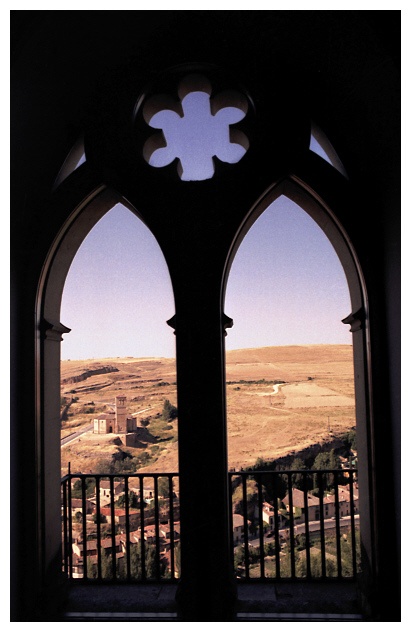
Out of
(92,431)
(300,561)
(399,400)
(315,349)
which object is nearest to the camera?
(399,400)

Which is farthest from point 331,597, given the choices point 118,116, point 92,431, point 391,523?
point 118,116

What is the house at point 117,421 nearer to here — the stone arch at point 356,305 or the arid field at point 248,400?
the arid field at point 248,400

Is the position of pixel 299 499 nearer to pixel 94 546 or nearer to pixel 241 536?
pixel 241 536

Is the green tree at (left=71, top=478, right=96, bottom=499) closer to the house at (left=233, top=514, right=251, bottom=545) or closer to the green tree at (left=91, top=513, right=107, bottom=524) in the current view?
the green tree at (left=91, top=513, right=107, bottom=524)

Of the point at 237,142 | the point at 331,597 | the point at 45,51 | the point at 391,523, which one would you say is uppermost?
the point at 45,51

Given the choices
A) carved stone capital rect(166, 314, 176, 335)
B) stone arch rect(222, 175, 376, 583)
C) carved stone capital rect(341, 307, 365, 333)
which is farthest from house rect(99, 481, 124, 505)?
carved stone capital rect(341, 307, 365, 333)

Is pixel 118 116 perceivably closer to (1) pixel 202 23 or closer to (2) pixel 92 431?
(1) pixel 202 23

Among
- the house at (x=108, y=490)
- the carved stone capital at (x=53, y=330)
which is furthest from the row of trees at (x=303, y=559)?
the carved stone capital at (x=53, y=330)
